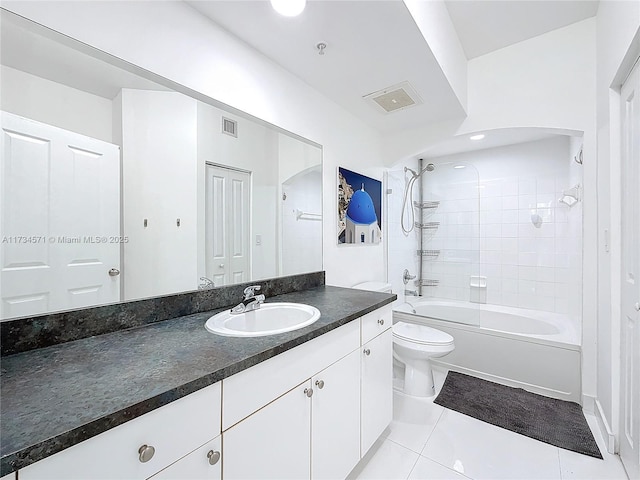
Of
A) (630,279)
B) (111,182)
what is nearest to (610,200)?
(630,279)

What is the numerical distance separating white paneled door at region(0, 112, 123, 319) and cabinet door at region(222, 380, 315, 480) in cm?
70

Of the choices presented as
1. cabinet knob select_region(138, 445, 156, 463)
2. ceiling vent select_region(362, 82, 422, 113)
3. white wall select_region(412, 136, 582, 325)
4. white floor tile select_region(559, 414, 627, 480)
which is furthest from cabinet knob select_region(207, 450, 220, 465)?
white wall select_region(412, 136, 582, 325)

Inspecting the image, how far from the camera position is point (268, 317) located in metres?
1.46

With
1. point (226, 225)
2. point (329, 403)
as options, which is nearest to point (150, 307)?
point (226, 225)

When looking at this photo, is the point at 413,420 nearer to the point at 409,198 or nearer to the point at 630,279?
the point at 630,279

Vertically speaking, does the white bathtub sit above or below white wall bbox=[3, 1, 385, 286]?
below

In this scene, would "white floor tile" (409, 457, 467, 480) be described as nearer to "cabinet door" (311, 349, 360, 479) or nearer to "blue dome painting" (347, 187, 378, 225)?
"cabinet door" (311, 349, 360, 479)

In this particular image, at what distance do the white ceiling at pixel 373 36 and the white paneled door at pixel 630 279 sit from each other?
908 millimetres

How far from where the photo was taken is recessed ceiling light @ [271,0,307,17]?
1.26 m

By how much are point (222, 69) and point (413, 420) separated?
2.37 m

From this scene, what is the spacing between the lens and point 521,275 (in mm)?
3162

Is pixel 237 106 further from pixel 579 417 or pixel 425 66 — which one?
pixel 579 417

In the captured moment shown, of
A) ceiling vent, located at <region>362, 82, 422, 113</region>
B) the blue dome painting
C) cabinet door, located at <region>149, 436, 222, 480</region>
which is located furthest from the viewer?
the blue dome painting

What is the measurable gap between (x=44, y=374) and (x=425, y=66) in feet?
7.21
